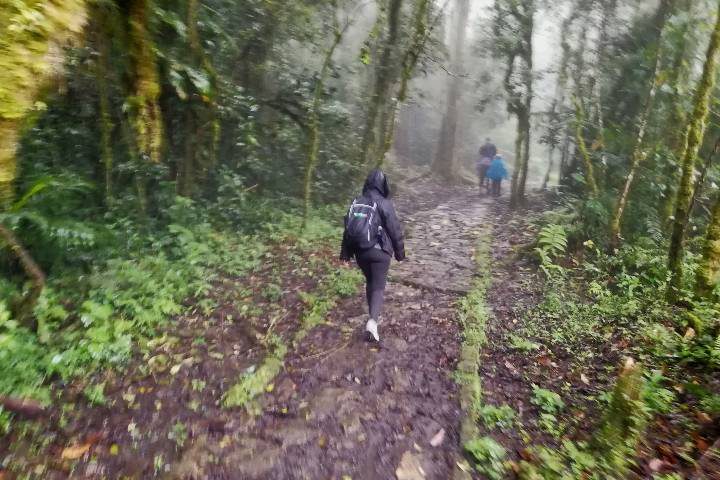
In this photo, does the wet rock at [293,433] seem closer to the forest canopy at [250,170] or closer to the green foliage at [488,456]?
the forest canopy at [250,170]

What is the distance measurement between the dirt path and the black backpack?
4.03ft

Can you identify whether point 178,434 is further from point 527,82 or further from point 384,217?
point 527,82

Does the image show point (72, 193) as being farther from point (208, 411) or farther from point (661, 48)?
point (661, 48)

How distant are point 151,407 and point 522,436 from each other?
332 cm

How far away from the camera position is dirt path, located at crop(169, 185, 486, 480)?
12.5 feet

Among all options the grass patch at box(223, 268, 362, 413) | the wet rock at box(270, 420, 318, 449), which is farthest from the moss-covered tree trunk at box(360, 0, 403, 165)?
the wet rock at box(270, 420, 318, 449)

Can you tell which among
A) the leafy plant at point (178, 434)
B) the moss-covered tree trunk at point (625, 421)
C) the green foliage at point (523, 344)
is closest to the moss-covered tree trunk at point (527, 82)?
the green foliage at point (523, 344)

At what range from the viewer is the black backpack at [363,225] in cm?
561

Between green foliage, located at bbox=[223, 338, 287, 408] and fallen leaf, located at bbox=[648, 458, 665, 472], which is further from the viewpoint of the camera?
green foliage, located at bbox=[223, 338, 287, 408]

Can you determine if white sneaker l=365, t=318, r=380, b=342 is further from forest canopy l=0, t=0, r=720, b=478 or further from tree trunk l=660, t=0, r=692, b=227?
tree trunk l=660, t=0, r=692, b=227

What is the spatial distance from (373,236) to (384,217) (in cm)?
28

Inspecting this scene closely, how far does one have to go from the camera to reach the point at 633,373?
3766 millimetres

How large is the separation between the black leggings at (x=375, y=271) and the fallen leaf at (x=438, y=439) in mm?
1897

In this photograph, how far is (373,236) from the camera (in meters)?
5.64
